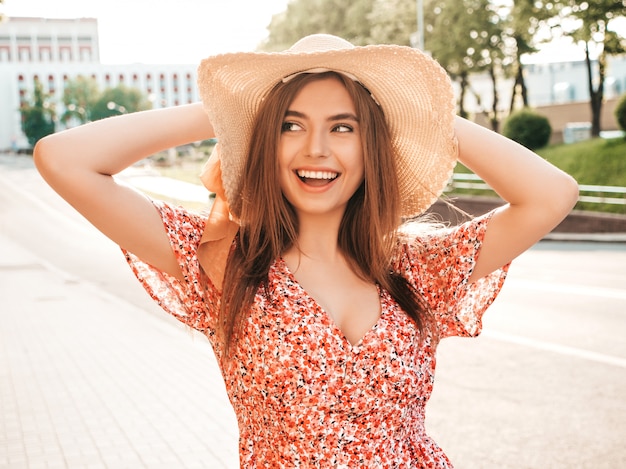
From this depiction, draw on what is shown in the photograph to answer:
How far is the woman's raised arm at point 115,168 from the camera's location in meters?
2.33

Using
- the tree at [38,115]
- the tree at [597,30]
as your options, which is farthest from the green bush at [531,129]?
the tree at [38,115]

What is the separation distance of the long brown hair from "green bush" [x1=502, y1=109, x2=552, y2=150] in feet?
105

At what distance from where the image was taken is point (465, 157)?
8.40 ft

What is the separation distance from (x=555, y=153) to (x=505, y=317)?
21.3m

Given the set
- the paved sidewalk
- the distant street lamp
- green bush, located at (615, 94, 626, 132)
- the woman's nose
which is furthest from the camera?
the distant street lamp

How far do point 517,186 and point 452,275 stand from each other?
1.02ft

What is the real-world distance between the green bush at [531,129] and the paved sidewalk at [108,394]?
23702 millimetres

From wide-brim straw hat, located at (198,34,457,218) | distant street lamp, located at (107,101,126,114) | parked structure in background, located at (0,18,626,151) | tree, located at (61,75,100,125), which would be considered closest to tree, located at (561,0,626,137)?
wide-brim straw hat, located at (198,34,457,218)

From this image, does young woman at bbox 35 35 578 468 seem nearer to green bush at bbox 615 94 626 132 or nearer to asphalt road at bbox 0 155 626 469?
asphalt road at bbox 0 155 626 469

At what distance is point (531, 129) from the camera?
33.8 metres

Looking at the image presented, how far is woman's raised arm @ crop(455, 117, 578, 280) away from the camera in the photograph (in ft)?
8.21

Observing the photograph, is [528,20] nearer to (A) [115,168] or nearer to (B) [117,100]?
(A) [115,168]

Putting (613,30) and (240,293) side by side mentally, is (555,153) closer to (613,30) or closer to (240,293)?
(613,30)

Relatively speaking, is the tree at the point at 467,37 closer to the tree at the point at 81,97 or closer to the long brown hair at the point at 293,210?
the long brown hair at the point at 293,210
